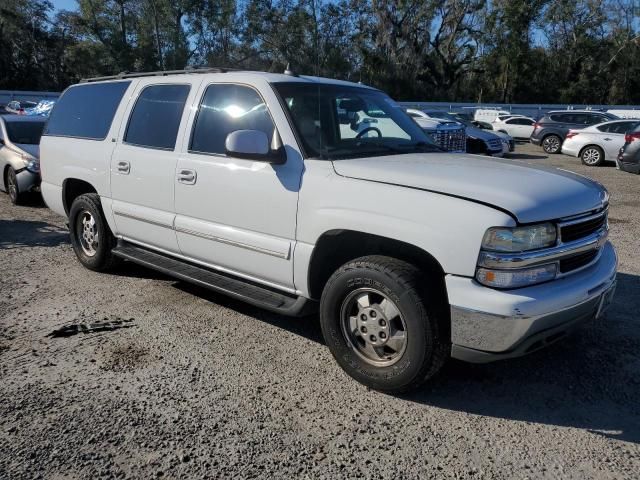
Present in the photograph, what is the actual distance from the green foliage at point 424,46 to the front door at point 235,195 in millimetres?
49320

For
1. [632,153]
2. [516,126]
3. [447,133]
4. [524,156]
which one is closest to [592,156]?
[524,156]

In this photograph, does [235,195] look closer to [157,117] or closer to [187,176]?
[187,176]

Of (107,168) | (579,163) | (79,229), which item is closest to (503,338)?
(107,168)

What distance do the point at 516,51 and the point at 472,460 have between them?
186ft

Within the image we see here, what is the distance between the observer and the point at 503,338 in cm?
293

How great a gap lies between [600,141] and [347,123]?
615 inches

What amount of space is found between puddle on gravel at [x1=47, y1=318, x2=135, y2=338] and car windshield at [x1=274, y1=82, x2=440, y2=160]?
2078 mm

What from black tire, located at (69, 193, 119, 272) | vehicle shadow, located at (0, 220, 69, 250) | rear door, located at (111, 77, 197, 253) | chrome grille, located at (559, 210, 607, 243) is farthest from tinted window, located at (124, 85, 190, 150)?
chrome grille, located at (559, 210, 607, 243)

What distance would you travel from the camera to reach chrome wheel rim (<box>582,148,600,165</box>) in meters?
17.3

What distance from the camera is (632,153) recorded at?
13523 millimetres

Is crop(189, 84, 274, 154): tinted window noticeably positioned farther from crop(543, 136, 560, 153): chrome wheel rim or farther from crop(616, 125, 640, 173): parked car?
crop(543, 136, 560, 153): chrome wheel rim

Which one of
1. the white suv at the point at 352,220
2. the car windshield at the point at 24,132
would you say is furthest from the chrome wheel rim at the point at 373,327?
the car windshield at the point at 24,132

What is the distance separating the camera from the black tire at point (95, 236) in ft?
17.8

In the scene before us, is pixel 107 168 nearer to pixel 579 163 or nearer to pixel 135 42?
pixel 579 163
